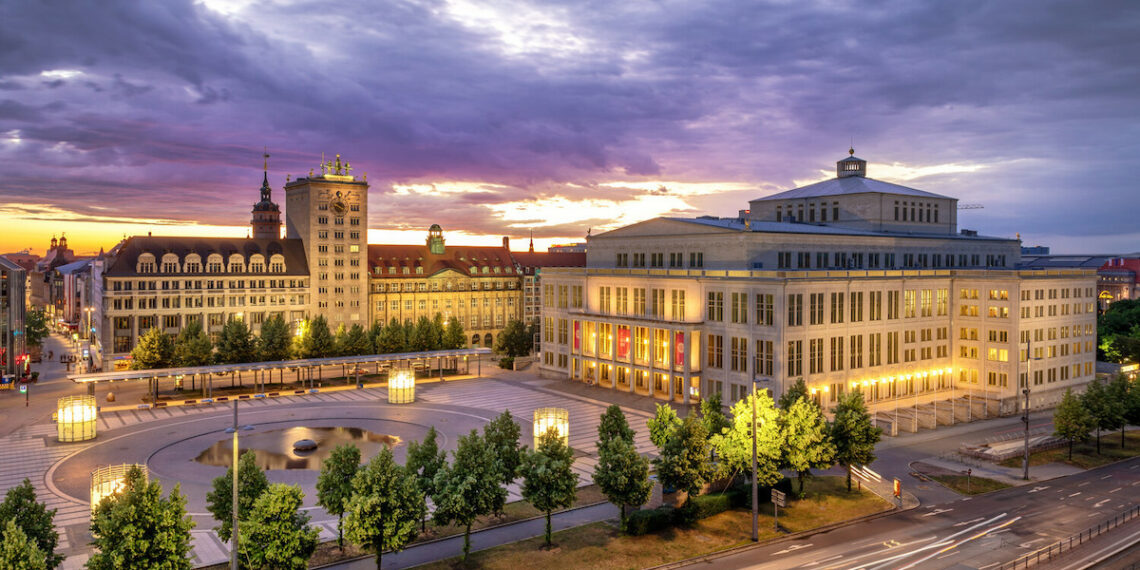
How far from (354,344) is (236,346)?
1681 centimetres

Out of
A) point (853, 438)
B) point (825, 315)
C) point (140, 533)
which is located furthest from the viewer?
point (825, 315)

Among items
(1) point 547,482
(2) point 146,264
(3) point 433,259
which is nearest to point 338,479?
(1) point 547,482

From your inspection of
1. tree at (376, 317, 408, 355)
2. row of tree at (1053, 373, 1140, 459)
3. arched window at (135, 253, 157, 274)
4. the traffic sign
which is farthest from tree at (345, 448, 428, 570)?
arched window at (135, 253, 157, 274)

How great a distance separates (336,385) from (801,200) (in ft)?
255

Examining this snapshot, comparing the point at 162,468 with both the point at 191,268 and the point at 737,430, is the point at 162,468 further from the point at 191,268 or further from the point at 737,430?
the point at 191,268

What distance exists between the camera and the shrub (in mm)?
49719

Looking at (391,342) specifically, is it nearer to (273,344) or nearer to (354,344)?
(354,344)

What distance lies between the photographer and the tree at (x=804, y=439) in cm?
5466

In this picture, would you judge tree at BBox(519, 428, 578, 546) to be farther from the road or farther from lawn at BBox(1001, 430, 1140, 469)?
lawn at BBox(1001, 430, 1140, 469)

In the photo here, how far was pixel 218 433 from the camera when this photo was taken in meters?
78.9

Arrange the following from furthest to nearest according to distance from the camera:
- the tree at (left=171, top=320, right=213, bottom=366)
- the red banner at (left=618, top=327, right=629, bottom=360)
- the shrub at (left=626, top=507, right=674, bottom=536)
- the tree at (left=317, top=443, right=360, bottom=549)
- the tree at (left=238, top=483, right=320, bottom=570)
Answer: the red banner at (left=618, top=327, right=629, bottom=360)
the tree at (left=171, top=320, right=213, bottom=366)
the shrub at (left=626, top=507, right=674, bottom=536)
the tree at (left=317, top=443, right=360, bottom=549)
the tree at (left=238, top=483, right=320, bottom=570)

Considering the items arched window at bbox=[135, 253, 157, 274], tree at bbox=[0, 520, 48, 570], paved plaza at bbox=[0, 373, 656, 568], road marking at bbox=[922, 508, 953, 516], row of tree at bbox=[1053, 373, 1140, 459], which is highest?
arched window at bbox=[135, 253, 157, 274]

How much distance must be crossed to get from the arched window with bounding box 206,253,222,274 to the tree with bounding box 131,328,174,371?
30058mm

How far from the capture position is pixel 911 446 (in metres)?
76.6
